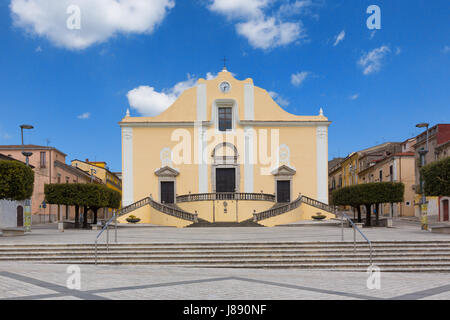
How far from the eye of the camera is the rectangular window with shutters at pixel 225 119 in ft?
115

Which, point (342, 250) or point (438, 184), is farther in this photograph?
point (438, 184)

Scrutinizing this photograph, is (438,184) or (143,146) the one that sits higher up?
(143,146)

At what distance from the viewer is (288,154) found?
34.7 meters

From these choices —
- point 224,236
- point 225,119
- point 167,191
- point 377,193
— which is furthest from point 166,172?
point 224,236

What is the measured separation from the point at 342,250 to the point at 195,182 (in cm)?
2253

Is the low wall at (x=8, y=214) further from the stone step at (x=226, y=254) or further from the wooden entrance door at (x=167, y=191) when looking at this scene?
the stone step at (x=226, y=254)

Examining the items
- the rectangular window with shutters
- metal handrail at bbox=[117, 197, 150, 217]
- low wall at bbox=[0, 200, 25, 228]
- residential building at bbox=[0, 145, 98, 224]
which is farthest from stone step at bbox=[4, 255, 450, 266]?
residential building at bbox=[0, 145, 98, 224]

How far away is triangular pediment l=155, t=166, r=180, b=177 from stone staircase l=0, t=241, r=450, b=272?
20.8 metres

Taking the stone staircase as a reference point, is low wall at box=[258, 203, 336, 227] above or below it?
below

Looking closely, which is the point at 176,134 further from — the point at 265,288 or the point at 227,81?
the point at 265,288

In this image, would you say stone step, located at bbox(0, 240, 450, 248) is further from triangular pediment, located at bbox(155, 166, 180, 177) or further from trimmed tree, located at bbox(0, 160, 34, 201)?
triangular pediment, located at bbox(155, 166, 180, 177)

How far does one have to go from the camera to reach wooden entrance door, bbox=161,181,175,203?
3434 cm

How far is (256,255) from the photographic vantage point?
12.3 metres
